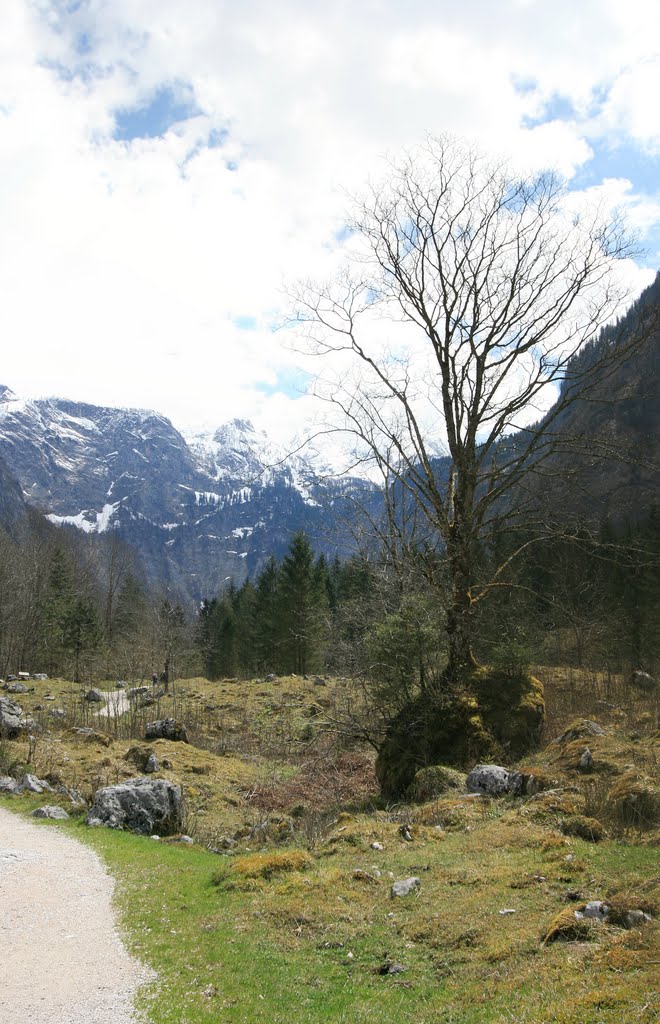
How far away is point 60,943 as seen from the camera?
240 inches

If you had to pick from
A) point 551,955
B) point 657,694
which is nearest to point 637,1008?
point 551,955

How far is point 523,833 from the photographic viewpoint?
295 inches

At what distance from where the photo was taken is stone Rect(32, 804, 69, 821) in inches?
448

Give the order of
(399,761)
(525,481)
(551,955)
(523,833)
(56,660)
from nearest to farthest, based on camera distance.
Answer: (551,955) → (523,833) → (399,761) → (525,481) → (56,660)

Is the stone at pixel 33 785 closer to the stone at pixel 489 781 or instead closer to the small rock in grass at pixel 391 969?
the stone at pixel 489 781

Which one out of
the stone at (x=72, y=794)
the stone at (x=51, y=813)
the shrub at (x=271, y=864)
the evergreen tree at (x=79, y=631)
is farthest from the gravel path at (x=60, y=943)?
the evergreen tree at (x=79, y=631)

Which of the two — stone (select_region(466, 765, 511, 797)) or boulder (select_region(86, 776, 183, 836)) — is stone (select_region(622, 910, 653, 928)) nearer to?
stone (select_region(466, 765, 511, 797))

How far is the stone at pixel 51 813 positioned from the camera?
1139 centimetres

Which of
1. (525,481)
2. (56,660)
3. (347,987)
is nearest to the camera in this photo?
(347,987)

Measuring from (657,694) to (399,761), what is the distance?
323 inches

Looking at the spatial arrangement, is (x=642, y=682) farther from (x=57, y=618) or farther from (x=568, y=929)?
(x=57, y=618)

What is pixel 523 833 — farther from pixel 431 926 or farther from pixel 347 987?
pixel 347 987

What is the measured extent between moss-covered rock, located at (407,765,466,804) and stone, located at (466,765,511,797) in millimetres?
335

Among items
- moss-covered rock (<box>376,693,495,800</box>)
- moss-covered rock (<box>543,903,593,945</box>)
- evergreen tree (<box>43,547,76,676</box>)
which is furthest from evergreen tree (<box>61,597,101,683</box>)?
moss-covered rock (<box>543,903,593,945</box>)
